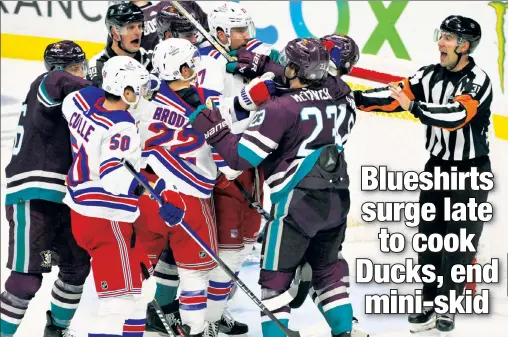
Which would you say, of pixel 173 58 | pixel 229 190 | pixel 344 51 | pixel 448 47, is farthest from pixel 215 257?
pixel 448 47

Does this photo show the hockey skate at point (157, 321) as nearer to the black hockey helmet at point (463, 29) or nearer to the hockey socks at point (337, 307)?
the hockey socks at point (337, 307)

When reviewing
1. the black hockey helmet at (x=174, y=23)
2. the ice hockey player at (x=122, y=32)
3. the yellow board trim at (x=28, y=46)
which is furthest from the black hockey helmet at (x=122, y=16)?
the yellow board trim at (x=28, y=46)

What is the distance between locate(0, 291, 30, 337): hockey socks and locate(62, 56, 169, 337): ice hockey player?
0.46 m

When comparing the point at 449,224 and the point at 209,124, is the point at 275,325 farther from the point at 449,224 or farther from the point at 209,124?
the point at 449,224

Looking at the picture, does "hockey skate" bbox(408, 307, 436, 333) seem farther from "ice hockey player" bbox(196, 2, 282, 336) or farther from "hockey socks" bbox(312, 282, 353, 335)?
"ice hockey player" bbox(196, 2, 282, 336)

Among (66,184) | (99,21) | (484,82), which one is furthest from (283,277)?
(99,21)

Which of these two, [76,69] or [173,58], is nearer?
[173,58]

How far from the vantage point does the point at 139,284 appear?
205 inches

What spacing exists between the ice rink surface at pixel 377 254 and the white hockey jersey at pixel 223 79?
99 cm

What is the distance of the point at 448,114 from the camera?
18.5ft

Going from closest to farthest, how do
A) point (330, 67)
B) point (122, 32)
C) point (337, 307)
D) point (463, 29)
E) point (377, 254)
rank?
point (337, 307) → point (330, 67) → point (463, 29) → point (122, 32) → point (377, 254)

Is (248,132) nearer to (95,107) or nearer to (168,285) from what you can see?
(95,107)

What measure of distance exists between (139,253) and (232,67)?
1063 mm

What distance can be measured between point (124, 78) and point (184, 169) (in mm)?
587
